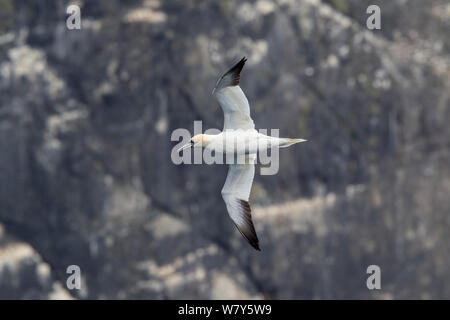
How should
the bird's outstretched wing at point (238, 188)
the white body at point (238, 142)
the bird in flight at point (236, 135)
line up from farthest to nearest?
the bird's outstretched wing at point (238, 188)
the white body at point (238, 142)
the bird in flight at point (236, 135)

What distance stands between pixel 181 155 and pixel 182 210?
3.79m

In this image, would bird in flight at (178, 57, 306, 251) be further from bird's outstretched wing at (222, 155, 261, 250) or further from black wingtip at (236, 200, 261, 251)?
bird's outstretched wing at (222, 155, 261, 250)

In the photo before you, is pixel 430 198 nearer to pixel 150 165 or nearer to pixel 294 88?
pixel 294 88

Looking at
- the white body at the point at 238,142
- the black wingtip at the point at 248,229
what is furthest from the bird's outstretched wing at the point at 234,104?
the black wingtip at the point at 248,229

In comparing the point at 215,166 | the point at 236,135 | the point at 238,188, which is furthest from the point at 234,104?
the point at 215,166

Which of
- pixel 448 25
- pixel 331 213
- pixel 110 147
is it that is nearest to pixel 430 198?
pixel 331 213

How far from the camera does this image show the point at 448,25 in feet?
193

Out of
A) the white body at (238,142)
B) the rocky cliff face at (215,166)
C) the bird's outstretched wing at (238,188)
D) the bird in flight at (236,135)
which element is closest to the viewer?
the bird in flight at (236,135)

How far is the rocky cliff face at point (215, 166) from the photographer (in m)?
55.6

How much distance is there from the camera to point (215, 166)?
57.2 metres

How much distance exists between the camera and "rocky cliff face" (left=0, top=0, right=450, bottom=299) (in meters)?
55.6

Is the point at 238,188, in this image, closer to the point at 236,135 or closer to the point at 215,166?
the point at 236,135

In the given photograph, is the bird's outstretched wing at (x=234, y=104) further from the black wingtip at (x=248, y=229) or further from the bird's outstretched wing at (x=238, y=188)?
the black wingtip at (x=248, y=229)

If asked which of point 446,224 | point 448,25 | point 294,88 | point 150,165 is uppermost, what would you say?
point 448,25
